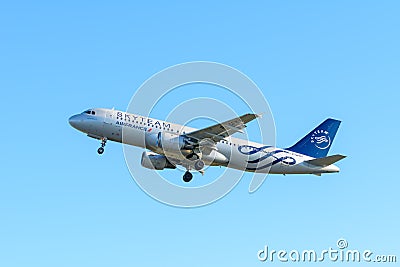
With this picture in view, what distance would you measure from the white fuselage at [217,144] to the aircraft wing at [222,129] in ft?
6.11

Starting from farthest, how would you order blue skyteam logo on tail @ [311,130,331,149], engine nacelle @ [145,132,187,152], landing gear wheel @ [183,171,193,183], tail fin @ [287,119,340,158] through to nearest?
blue skyteam logo on tail @ [311,130,331,149], tail fin @ [287,119,340,158], landing gear wheel @ [183,171,193,183], engine nacelle @ [145,132,187,152]

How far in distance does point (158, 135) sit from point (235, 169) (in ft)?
26.5

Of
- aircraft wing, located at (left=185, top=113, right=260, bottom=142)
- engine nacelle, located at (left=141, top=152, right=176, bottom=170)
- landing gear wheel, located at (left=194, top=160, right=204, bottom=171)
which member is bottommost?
landing gear wheel, located at (left=194, top=160, right=204, bottom=171)

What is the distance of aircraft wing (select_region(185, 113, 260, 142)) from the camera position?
59219mm

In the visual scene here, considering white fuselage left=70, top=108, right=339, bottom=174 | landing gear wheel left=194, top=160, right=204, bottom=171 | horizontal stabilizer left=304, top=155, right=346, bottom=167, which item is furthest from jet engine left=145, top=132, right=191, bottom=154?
horizontal stabilizer left=304, top=155, right=346, bottom=167

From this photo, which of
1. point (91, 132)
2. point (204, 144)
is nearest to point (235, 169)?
point (204, 144)

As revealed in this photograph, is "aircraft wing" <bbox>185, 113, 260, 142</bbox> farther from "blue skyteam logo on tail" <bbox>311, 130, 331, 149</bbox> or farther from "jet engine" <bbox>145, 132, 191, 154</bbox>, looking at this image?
"blue skyteam logo on tail" <bbox>311, 130, 331, 149</bbox>

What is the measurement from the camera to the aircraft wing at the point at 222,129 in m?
59.2

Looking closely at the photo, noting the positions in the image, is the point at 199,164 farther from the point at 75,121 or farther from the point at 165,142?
the point at 75,121

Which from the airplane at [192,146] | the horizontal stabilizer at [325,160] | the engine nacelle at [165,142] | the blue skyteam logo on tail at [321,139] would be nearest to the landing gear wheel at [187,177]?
the airplane at [192,146]

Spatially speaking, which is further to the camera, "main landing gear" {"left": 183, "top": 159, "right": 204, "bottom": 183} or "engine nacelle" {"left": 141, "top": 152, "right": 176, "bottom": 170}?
"engine nacelle" {"left": 141, "top": 152, "right": 176, "bottom": 170}

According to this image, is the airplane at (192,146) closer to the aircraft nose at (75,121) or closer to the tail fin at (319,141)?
the aircraft nose at (75,121)

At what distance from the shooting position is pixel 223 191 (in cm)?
6150

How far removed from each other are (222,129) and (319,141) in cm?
1336
